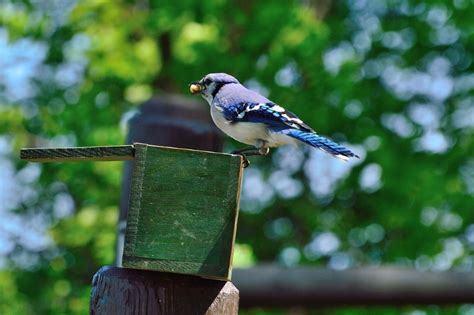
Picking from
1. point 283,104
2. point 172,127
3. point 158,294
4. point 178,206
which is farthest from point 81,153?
point 283,104

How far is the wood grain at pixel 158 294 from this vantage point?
2.38 metres

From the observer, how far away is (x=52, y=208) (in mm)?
11562

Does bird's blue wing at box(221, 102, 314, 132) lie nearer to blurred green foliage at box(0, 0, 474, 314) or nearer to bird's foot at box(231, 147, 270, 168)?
bird's foot at box(231, 147, 270, 168)

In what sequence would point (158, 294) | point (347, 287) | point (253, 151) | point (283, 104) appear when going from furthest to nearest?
point (283, 104)
point (347, 287)
point (253, 151)
point (158, 294)

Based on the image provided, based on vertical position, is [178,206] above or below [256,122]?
below

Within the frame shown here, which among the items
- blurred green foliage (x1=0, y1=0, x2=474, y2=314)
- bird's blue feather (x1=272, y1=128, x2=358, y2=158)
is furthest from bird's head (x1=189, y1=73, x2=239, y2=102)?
blurred green foliage (x1=0, y1=0, x2=474, y2=314)

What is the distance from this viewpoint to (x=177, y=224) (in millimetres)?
2434

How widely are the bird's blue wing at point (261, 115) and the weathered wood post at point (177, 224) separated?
397 millimetres

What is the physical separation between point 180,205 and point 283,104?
6957 mm

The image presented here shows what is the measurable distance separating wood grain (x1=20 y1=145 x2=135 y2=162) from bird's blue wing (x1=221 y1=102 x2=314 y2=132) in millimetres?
458

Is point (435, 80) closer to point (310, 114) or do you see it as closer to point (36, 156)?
point (310, 114)

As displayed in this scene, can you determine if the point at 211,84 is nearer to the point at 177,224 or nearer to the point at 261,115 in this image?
the point at 261,115

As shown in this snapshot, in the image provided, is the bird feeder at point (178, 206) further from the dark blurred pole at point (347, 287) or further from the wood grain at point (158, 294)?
the dark blurred pole at point (347, 287)

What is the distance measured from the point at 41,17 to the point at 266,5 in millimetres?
2829
